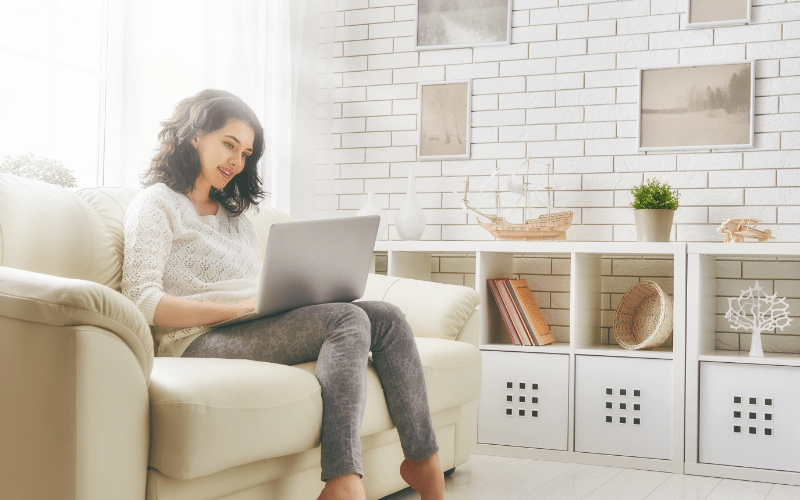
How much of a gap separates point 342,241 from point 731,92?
193 centimetres

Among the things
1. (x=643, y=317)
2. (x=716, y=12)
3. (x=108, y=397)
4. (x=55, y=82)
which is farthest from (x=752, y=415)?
(x=55, y=82)

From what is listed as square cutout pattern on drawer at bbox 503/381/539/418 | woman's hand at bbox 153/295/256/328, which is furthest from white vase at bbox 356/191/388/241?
woman's hand at bbox 153/295/256/328

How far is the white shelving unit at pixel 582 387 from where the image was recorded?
2.74 metres

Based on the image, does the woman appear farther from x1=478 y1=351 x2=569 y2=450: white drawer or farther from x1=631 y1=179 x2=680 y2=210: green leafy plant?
x1=631 y1=179 x2=680 y2=210: green leafy plant

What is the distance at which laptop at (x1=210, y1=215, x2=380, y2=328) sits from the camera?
1.74 meters

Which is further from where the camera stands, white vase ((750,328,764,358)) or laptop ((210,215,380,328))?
white vase ((750,328,764,358))

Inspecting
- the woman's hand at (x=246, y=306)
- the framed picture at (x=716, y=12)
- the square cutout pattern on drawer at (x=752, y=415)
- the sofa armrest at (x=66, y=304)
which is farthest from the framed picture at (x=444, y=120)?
the sofa armrest at (x=66, y=304)

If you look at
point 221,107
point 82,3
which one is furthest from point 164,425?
point 82,3

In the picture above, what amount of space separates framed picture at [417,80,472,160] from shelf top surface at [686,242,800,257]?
113 centimetres

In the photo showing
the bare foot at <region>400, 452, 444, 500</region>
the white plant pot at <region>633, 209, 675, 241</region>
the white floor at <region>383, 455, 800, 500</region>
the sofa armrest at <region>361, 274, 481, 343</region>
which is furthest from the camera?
the white plant pot at <region>633, 209, 675, 241</region>

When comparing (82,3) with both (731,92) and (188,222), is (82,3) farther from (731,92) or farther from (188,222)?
(731,92)

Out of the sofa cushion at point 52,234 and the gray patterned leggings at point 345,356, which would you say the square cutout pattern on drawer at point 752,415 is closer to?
the gray patterned leggings at point 345,356

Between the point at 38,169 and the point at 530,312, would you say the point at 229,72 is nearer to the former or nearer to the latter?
the point at 38,169

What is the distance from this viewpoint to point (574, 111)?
10.8 ft
